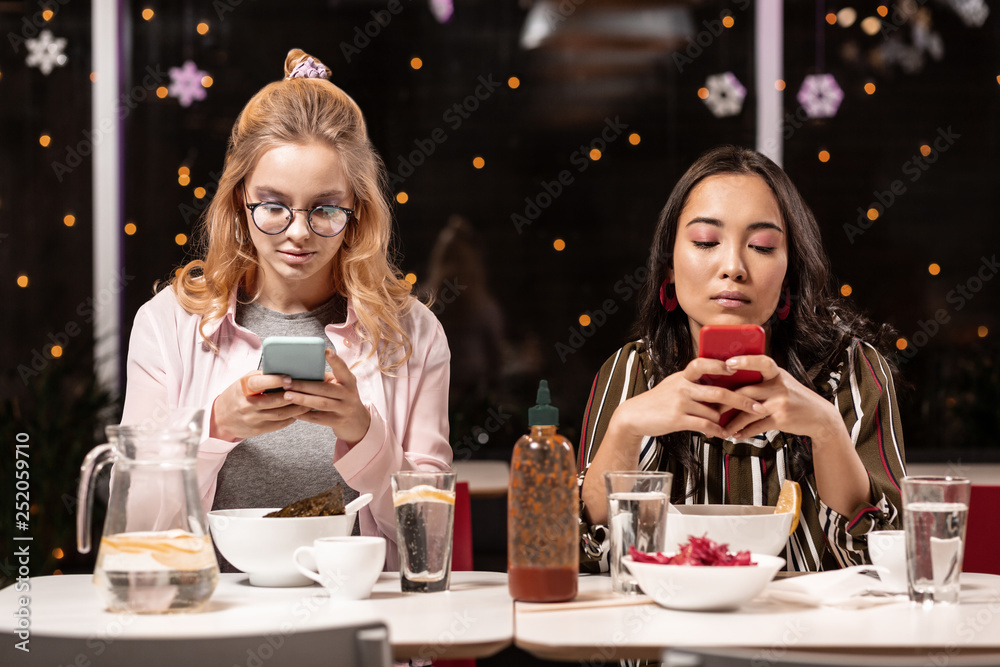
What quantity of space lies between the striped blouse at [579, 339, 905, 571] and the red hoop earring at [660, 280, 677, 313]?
6.1 inches

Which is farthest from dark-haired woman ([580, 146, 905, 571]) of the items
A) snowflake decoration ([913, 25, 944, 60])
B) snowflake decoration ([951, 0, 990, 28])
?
snowflake decoration ([951, 0, 990, 28])

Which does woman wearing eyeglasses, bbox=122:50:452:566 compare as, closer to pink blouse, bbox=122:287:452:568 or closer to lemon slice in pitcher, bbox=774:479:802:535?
pink blouse, bbox=122:287:452:568

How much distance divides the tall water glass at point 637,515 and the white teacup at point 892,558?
1.00 ft

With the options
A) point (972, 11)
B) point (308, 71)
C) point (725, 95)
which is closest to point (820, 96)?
point (725, 95)

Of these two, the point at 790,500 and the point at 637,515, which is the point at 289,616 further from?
the point at 790,500

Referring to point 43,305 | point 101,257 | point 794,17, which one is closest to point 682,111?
point 794,17

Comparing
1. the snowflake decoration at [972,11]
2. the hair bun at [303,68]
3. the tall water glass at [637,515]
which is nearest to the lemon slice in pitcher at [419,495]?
the tall water glass at [637,515]

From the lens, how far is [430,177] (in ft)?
14.4

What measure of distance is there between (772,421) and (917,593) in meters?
0.32

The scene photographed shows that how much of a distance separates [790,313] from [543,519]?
79 cm

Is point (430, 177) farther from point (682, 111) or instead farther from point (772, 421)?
point (772, 421)

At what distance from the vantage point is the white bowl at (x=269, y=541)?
140 centimetres

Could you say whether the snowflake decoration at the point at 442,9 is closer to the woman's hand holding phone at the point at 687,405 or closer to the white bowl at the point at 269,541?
the woman's hand holding phone at the point at 687,405

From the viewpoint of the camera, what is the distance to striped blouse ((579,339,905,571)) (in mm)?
1604
